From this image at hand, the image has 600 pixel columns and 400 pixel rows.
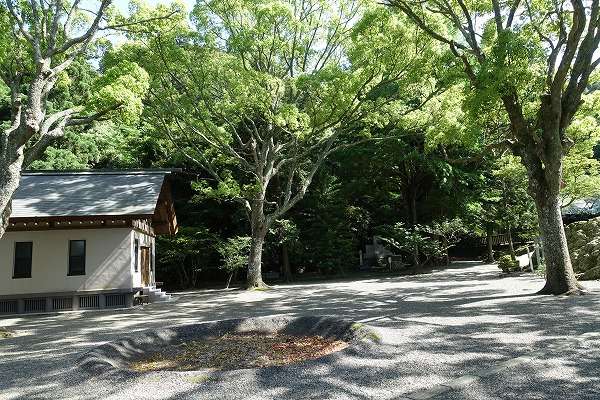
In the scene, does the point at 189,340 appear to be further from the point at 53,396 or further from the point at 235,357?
the point at 53,396

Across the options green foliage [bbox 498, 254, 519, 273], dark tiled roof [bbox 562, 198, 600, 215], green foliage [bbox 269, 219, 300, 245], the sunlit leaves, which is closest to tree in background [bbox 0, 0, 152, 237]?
the sunlit leaves

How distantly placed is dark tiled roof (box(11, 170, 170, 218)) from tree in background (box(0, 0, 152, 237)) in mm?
3420

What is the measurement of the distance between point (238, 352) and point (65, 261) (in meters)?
9.29

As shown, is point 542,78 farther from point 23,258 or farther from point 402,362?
point 23,258

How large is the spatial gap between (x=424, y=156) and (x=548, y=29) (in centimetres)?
1039

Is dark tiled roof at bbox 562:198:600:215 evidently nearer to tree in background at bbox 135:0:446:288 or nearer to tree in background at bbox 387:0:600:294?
tree in background at bbox 135:0:446:288

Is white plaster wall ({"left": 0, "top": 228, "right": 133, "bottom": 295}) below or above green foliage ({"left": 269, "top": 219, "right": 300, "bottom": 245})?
below

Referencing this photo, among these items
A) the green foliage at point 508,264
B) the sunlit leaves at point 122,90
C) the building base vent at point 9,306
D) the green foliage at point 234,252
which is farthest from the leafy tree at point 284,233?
the sunlit leaves at point 122,90

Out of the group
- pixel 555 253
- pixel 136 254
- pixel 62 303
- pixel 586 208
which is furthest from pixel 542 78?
pixel 586 208

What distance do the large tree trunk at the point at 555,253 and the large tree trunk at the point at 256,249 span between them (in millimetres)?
10421

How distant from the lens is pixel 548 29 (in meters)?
11.1

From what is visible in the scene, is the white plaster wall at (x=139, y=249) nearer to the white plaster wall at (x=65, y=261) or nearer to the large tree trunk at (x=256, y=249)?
the white plaster wall at (x=65, y=261)

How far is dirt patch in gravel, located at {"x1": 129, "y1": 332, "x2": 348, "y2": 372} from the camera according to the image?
5820 millimetres

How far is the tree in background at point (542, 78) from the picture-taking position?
9117mm
